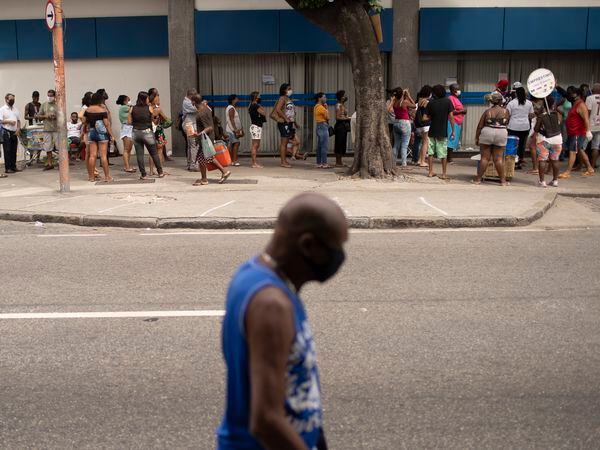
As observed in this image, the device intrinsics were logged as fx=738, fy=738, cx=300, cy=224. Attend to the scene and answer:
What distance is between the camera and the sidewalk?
Result: 1055 centimetres

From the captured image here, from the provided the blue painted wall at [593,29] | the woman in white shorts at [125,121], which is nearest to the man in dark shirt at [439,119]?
the woman in white shorts at [125,121]

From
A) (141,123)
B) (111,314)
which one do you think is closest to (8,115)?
(141,123)

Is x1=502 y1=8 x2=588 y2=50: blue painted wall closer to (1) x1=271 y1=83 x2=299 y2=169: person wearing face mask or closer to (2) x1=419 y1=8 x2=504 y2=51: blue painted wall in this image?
(2) x1=419 y1=8 x2=504 y2=51: blue painted wall

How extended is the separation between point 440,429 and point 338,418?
1.94ft

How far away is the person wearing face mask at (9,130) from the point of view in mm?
16203

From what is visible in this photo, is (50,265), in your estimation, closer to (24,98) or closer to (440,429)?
(440,429)

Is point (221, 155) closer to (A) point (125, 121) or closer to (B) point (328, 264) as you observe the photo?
(A) point (125, 121)

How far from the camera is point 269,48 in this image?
18250mm

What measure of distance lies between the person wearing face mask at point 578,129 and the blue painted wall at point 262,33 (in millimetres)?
5147

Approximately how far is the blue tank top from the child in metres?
17.1

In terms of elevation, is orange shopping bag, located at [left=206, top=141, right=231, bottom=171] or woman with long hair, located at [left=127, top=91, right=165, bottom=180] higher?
woman with long hair, located at [left=127, top=91, right=165, bottom=180]

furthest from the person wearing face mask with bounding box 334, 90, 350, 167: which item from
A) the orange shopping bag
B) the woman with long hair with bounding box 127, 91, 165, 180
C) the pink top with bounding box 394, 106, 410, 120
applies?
the woman with long hair with bounding box 127, 91, 165, 180

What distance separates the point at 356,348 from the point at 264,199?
6907mm

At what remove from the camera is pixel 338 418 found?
14.3 feet
